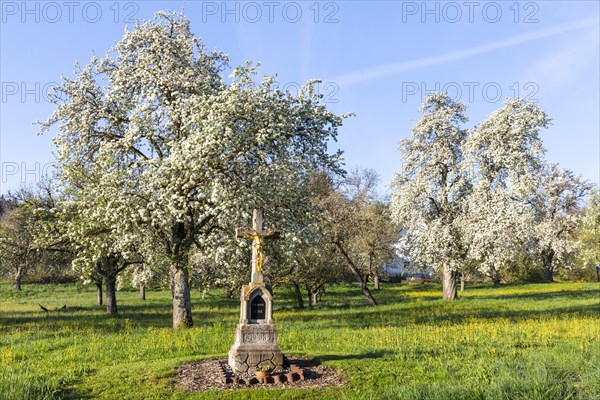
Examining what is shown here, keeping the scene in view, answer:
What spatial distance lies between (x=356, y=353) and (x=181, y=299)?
36.1 ft

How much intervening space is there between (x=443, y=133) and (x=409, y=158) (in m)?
3.09

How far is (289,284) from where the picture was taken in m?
35.2

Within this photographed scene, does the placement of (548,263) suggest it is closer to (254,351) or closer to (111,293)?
(111,293)

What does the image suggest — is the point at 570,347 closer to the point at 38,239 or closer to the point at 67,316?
the point at 38,239

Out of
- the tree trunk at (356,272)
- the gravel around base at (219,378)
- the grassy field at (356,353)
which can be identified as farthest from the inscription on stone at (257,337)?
the tree trunk at (356,272)

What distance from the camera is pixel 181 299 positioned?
2473cm

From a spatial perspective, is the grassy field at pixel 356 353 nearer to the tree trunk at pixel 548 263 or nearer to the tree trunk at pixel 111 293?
the tree trunk at pixel 111 293

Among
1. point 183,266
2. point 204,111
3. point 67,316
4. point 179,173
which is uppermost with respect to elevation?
point 204,111

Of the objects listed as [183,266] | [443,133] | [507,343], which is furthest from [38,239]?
[443,133]

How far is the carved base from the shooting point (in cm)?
1477

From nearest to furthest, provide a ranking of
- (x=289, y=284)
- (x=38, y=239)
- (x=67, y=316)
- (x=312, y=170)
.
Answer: (x=312, y=170) → (x=38, y=239) → (x=67, y=316) → (x=289, y=284)

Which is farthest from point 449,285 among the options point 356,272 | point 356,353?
point 356,353

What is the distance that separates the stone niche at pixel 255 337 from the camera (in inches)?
583

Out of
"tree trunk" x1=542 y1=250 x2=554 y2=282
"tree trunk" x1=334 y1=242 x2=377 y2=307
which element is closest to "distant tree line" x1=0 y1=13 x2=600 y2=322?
"tree trunk" x1=334 y1=242 x2=377 y2=307
